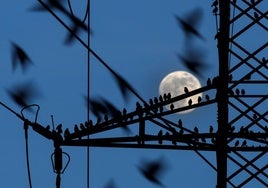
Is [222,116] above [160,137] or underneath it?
above

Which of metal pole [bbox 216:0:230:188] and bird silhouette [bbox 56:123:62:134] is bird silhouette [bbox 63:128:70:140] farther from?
metal pole [bbox 216:0:230:188]

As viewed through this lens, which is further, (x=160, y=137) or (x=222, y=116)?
(x=222, y=116)

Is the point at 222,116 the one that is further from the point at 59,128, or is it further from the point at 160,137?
the point at 59,128

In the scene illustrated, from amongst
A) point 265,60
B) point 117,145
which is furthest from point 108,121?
point 265,60

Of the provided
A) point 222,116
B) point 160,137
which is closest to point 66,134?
point 160,137

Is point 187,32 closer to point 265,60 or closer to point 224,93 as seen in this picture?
point 224,93

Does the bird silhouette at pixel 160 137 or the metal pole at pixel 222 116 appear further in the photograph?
the metal pole at pixel 222 116

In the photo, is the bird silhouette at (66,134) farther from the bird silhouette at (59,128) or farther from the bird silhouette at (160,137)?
the bird silhouette at (160,137)

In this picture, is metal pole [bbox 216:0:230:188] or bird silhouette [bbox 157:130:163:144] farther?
metal pole [bbox 216:0:230:188]

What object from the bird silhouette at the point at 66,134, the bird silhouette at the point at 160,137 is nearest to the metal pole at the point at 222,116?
the bird silhouette at the point at 160,137

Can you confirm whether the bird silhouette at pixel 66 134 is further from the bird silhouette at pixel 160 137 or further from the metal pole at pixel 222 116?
the metal pole at pixel 222 116

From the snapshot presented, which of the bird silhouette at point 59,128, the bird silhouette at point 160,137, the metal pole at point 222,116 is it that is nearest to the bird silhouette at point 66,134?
the bird silhouette at point 59,128

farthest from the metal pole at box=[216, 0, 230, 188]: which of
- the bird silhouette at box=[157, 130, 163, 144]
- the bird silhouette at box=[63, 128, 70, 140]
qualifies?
the bird silhouette at box=[63, 128, 70, 140]

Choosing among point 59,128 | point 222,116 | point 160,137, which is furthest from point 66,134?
point 222,116
